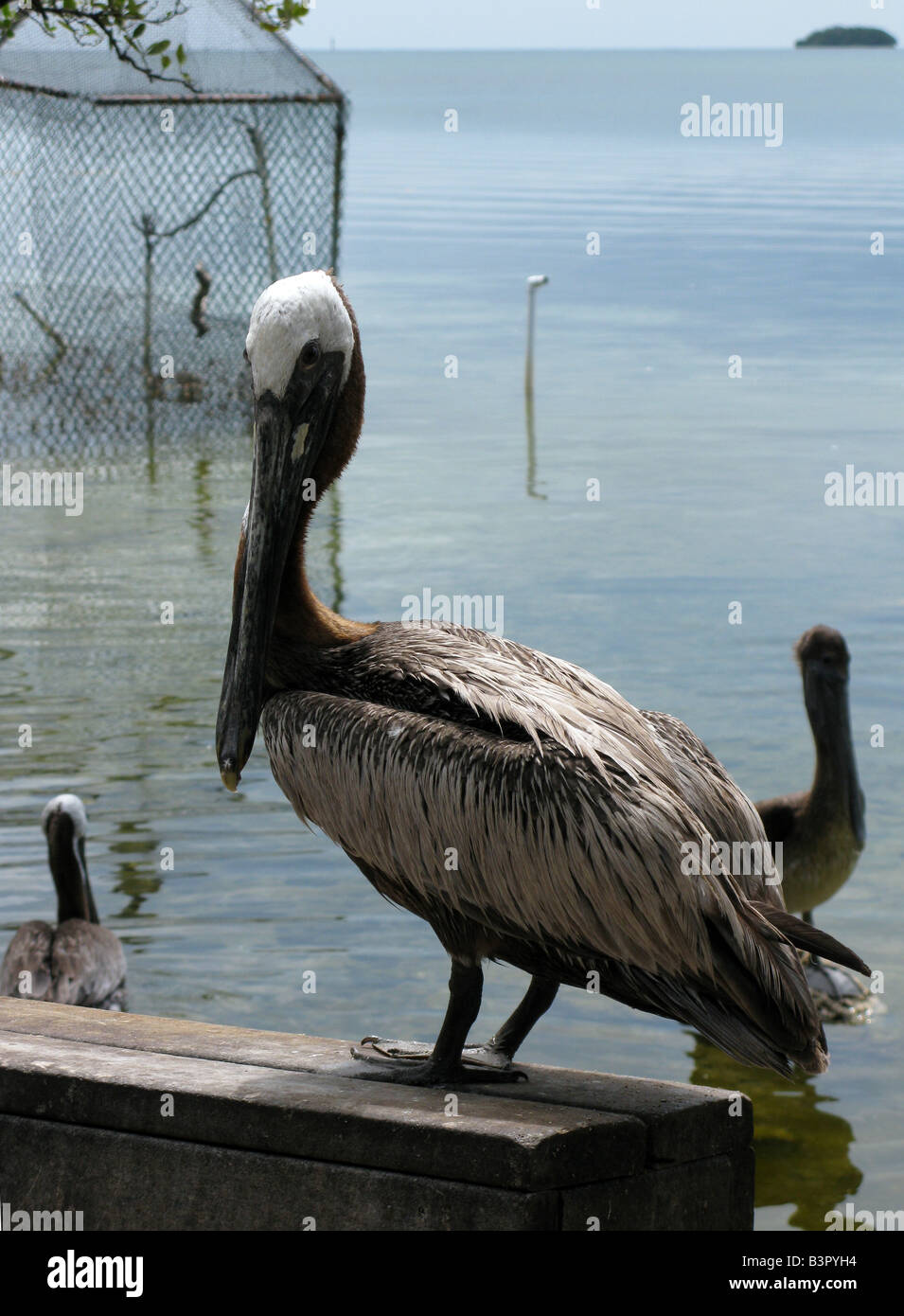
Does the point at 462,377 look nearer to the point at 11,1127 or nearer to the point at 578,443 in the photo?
the point at 578,443

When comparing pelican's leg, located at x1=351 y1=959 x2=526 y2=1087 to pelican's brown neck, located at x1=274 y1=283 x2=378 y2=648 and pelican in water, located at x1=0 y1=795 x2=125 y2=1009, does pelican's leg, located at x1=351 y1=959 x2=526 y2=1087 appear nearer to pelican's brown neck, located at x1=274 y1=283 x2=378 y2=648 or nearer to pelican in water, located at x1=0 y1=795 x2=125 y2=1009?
pelican's brown neck, located at x1=274 y1=283 x2=378 y2=648

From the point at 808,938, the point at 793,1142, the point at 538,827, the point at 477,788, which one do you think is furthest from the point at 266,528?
the point at 793,1142

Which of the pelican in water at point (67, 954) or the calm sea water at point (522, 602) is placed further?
the calm sea water at point (522, 602)

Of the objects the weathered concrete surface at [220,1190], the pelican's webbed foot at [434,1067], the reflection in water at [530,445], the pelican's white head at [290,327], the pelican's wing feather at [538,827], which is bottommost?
the weathered concrete surface at [220,1190]

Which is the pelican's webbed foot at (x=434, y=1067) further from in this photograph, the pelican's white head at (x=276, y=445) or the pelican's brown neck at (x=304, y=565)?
the pelican's brown neck at (x=304, y=565)

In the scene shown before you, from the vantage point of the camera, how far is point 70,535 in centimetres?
1417

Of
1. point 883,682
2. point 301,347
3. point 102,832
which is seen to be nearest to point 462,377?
point 883,682

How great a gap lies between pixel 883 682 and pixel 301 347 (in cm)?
814

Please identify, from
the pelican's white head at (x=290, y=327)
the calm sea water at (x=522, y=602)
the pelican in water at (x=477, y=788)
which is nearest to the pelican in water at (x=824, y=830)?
the calm sea water at (x=522, y=602)

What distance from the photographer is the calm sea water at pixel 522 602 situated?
714cm

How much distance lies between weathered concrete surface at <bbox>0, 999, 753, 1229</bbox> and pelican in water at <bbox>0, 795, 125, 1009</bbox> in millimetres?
2751

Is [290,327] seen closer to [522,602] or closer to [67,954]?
[67,954]

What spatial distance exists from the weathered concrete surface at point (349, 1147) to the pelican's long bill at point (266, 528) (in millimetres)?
652

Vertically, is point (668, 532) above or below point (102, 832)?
above
